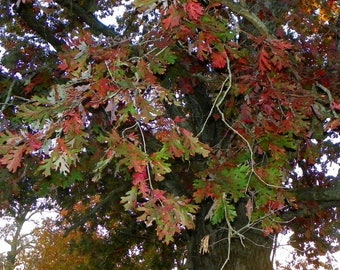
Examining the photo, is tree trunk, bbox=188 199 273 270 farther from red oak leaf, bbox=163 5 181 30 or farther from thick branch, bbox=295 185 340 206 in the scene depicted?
red oak leaf, bbox=163 5 181 30

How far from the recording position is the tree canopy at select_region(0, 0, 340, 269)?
264 centimetres

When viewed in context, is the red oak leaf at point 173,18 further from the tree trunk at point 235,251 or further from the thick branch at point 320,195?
the thick branch at point 320,195

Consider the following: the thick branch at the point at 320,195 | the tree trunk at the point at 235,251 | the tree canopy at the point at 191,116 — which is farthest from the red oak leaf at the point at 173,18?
the thick branch at the point at 320,195

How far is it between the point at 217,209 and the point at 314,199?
105 inches

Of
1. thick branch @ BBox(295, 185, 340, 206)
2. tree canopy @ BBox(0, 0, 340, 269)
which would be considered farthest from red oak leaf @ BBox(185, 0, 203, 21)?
thick branch @ BBox(295, 185, 340, 206)

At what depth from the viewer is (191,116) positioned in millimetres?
6777

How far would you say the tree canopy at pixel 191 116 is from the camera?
2641 mm

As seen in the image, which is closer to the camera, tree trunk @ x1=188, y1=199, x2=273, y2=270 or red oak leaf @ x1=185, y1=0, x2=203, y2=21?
red oak leaf @ x1=185, y1=0, x2=203, y2=21

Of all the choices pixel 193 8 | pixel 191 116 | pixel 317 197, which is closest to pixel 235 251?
pixel 317 197

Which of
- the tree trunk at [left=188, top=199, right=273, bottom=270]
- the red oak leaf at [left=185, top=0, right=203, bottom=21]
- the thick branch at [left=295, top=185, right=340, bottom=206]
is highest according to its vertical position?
the thick branch at [left=295, top=185, right=340, bottom=206]

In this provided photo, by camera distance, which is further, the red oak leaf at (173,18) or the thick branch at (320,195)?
the thick branch at (320,195)

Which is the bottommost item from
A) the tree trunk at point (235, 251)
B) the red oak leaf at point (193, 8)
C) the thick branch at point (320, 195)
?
the tree trunk at point (235, 251)

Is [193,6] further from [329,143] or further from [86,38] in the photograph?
[329,143]

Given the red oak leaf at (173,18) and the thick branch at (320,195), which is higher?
the thick branch at (320,195)
